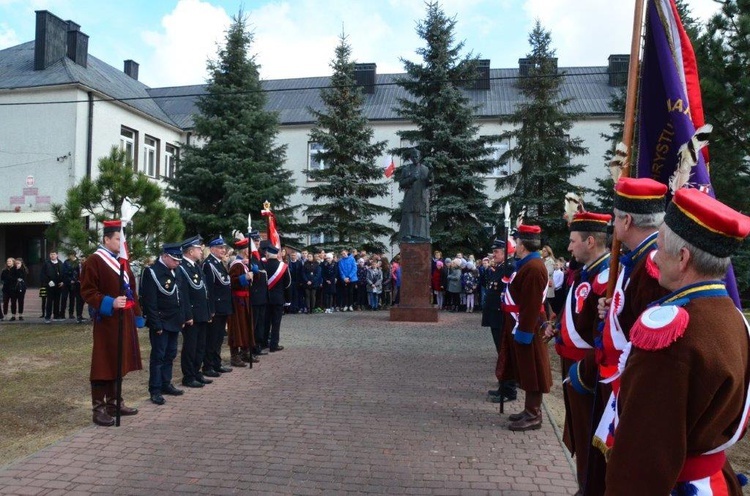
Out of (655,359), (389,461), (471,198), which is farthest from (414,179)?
(655,359)

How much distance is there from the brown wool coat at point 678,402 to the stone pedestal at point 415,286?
14.4 metres

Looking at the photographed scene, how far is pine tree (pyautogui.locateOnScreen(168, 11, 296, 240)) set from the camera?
76.6 feet

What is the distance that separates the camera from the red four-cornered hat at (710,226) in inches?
80.8

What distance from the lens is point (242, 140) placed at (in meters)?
23.7

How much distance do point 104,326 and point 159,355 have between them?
3.24 ft

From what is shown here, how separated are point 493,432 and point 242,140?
63.2 feet

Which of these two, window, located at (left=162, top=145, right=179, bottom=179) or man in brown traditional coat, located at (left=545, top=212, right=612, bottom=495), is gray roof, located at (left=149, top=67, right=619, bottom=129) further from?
man in brown traditional coat, located at (left=545, top=212, right=612, bottom=495)

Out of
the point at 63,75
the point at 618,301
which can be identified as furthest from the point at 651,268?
the point at 63,75

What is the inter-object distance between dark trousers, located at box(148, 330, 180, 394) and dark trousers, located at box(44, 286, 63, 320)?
10.7 metres

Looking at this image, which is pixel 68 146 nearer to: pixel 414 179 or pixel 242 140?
pixel 242 140

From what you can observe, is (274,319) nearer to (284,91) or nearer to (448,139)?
(448,139)

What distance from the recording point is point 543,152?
25.3 m

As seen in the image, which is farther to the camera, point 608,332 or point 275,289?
point 275,289

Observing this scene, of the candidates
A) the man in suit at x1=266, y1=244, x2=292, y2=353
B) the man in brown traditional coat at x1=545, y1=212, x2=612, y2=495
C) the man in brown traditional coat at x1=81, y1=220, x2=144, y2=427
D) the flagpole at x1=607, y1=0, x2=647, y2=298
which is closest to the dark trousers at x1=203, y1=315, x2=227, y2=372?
the man in suit at x1=266, y1=244, x2=292, y2=353
